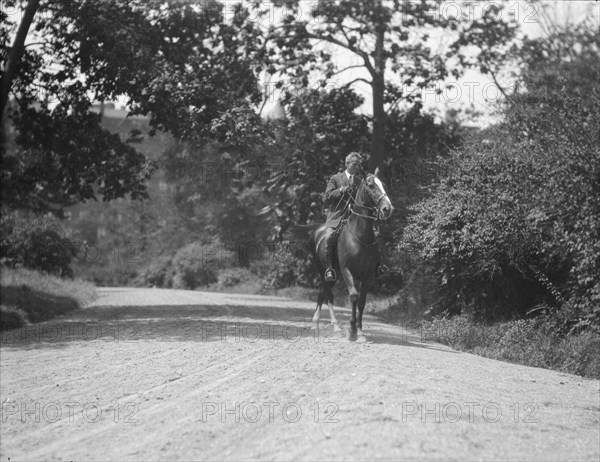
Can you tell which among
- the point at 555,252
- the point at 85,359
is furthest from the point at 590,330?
the point at 85,359

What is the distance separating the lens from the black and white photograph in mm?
7699

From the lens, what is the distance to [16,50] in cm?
2128

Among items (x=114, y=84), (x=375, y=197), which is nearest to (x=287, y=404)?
(x=375, y=197)

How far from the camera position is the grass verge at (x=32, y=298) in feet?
68.4

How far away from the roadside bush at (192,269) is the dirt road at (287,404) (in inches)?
1815

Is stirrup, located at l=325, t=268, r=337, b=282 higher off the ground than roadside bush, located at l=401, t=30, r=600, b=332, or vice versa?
roadside bush, located at l=401, t=30, r=600, b=332

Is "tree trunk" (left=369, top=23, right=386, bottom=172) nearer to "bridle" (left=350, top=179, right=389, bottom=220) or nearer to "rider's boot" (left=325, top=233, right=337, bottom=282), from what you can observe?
"rider's boot" (left=325, top=233, right=337, bottom=282)

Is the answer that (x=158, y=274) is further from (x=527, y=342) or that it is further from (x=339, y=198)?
(x=527, y=342)

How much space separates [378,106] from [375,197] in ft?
44.3

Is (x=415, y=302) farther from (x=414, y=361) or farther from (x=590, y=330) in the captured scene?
(x=414, y=361)

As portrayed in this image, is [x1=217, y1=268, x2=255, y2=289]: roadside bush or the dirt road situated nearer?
the dirt road

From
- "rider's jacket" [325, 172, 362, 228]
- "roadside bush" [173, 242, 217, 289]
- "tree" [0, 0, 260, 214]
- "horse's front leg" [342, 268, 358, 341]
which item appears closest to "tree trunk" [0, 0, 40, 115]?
"tree" [0, 0, 260, 214]

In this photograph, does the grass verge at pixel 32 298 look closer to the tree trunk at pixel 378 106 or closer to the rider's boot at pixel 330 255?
the rider's boot at pixel 330 255

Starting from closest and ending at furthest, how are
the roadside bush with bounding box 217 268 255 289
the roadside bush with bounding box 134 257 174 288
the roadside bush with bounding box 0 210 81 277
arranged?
1. the roadside bush with bounding box 0 210 81 277
2. the roadside bush with bounding box 217 268 255 289
3. the roadside bush with bounding box 134 257 174 288
